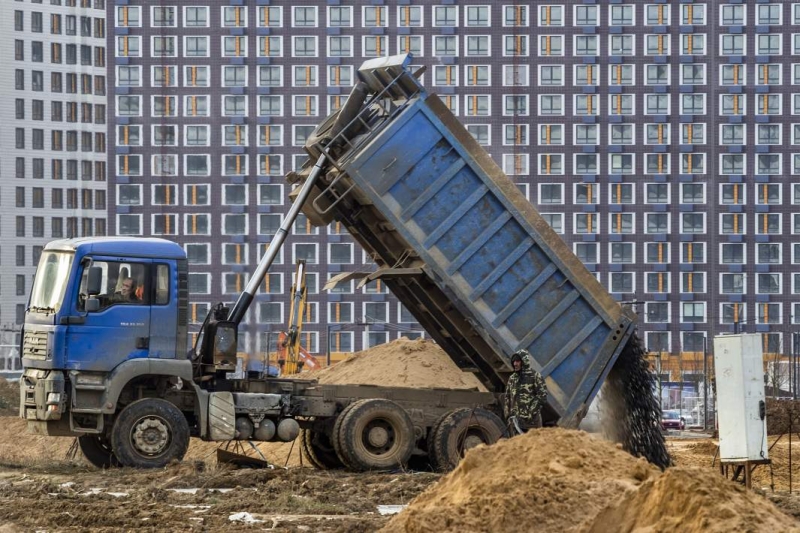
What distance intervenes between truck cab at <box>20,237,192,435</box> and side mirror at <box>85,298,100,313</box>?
0.01 m

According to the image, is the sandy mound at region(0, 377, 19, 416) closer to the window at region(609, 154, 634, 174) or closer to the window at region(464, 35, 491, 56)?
the window at region(464, 35, 491, 56)

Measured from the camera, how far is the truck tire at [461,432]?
21203 mm

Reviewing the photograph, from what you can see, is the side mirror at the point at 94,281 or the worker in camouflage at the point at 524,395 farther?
the side mirror at the point at 94,281

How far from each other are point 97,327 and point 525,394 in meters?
5.86

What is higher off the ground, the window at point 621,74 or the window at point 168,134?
the window at point 621,74

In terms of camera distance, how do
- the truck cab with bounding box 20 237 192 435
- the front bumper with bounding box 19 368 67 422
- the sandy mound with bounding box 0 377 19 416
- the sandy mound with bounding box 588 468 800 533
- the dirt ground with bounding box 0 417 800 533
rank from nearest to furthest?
the sandy mound with bounding box 588 468 800 533 → the dirt ground with bounding box 0 417 800 533 → the front bumper with bounding box 19 368 67 422 → the truck cab with bounding box 20 237 192 435 → the sandy mound with bounding box 0 377 19 416

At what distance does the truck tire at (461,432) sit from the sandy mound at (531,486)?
329 inches

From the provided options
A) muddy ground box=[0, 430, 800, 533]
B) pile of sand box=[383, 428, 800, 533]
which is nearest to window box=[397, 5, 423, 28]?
muddy ground box=[0, 430, 800, 533]

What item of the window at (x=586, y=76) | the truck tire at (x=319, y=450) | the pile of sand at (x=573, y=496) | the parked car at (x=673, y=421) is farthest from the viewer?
the window at (x=586, y=76)

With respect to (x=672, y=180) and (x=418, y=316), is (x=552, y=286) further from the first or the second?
(x=672, y=180)

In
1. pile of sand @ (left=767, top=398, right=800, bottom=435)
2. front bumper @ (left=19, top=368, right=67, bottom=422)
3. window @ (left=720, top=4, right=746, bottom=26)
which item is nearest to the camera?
front bumper @ (left=19, top=368, right=67, bottom=422)

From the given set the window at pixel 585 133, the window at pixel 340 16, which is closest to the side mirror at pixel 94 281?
the window at pixel 585 133

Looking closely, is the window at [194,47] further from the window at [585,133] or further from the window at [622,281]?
the window at [622,281]

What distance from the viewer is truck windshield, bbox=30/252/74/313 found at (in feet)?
67.0
